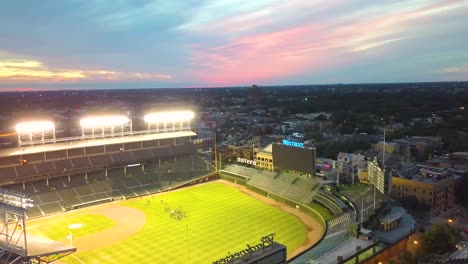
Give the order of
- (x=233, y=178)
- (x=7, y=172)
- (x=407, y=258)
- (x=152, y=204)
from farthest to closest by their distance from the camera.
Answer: (x=233, y=178) → (x=152, y=204) → (x=7, y=172) → (x=407, y=258)

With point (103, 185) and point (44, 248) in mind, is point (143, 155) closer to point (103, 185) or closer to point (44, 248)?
point (103, 185)

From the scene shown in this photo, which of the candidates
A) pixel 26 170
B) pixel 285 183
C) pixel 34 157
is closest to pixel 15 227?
pixel 26 170

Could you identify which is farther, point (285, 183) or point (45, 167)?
point (285, 183)

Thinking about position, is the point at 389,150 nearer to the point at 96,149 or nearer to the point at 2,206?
the point at 96,149

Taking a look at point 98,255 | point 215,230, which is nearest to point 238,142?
point 215,230

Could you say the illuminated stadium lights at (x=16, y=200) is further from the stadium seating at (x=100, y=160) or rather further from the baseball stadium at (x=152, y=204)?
the stadium seating at (x=100, y=160)

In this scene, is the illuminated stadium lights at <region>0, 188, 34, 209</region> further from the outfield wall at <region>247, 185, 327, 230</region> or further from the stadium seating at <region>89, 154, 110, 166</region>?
the stadium seating at <region>89, 154, 110, 166</region>

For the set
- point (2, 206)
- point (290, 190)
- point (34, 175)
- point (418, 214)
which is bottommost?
point (418, 214)
